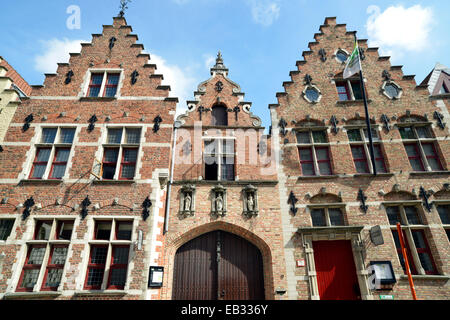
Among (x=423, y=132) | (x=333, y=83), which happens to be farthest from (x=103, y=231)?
(x=423, y=132)

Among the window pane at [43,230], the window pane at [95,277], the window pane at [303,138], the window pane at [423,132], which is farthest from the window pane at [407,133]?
the window pane at [43,230]

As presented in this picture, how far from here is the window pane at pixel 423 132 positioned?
1134 centimetres

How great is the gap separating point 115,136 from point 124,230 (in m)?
4.03

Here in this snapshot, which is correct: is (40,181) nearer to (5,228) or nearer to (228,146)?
(5,228)

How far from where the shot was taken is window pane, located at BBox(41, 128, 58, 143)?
417 inches

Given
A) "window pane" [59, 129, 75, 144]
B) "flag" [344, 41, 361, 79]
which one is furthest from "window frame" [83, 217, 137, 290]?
"flag" [344, 41, 361, 79]

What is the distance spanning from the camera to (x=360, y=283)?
28.8 ft

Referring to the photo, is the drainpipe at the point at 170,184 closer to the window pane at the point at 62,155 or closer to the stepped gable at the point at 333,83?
the window pane at the point at 62,155

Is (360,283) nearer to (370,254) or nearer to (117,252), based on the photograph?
(370,254)

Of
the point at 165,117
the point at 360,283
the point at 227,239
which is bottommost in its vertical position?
the point at 360,283

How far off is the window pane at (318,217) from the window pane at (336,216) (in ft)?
0.95
